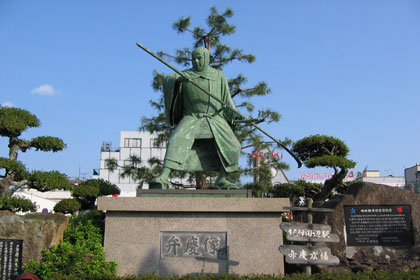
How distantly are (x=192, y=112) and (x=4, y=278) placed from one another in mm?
3681

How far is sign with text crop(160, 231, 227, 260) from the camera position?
5746 mm

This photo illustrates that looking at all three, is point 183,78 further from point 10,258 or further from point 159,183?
point 10,258

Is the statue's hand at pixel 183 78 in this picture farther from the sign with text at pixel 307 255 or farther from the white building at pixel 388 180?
the white building at pixel 388 180

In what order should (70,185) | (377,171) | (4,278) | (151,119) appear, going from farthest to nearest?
(377,171)
(151,119)
(70,185)
(4,278)

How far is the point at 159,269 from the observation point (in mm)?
5684

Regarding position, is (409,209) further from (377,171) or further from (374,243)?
(377,171)

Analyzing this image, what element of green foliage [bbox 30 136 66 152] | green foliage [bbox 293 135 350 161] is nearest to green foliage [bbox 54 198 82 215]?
green foliage [bbox 30 136 66 152]

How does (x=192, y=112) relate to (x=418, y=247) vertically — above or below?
above

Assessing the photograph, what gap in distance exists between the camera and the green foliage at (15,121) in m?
10.5

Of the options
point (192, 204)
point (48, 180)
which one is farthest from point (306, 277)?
point (48, 180)

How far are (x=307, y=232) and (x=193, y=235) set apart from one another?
162cm

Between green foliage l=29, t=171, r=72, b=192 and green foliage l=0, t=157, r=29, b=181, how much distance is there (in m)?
0.23

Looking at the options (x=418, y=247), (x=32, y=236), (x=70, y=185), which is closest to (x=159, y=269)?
(x=32, y=236)

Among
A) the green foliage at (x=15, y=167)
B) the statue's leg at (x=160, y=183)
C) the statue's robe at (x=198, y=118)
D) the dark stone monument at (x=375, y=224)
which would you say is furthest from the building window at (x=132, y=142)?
the statue's leg at (x=160, y=183)
